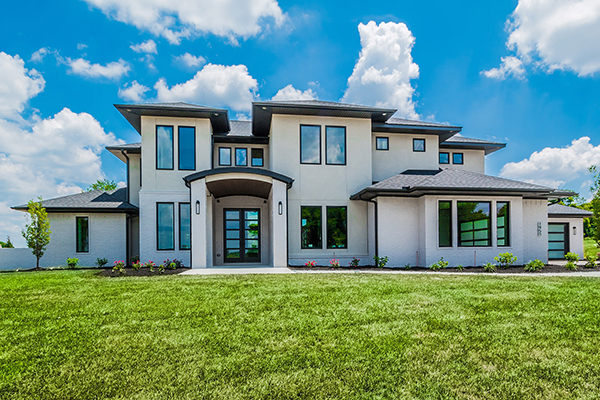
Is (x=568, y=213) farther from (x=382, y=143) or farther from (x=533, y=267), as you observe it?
(x=382, y=143)

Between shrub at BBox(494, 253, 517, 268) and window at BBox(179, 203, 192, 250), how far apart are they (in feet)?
39.0

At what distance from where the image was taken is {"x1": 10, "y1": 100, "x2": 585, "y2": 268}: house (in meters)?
12.8

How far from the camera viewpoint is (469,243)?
13180mm

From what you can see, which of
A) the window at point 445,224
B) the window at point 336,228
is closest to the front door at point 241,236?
the window at point 336,228

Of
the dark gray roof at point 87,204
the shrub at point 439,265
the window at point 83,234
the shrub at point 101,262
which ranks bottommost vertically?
the shrub at point 101,262

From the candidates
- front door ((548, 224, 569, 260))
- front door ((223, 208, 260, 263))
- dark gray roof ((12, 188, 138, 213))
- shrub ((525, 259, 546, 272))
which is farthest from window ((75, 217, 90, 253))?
front door ((548, 224, 569, 260))

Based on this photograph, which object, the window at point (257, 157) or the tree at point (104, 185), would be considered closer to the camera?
the window at point (257, 157)

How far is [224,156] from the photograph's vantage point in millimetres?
15852

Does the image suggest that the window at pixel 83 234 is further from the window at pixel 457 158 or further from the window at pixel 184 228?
the window at pixel 457 158

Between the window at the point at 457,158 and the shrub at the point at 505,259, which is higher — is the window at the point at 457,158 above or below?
above

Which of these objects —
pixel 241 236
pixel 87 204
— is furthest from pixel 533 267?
pixel 87 204

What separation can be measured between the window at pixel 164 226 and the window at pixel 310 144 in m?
5.82

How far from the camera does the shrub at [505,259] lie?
1242 centimetres

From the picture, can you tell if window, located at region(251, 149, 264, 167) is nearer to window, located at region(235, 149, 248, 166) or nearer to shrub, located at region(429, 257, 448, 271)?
window, located at region(235, 149, 248, 166)
